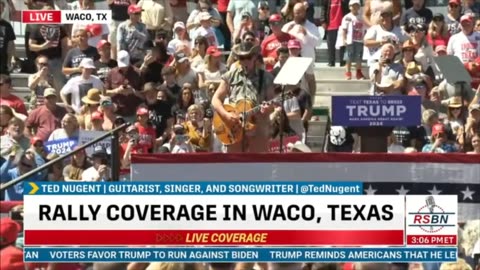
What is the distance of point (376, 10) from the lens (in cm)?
2202

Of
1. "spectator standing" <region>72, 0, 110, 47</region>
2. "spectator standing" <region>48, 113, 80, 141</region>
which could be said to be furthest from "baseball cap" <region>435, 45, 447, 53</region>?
"spectator standing" <region>48, 113, 80, 141</region>

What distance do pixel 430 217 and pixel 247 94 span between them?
3256mm

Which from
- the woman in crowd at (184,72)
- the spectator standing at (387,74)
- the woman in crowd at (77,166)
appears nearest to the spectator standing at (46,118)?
the woman in crowd at (184,72)

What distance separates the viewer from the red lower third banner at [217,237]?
523 inches

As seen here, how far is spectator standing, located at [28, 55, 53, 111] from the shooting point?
2111 centimetres

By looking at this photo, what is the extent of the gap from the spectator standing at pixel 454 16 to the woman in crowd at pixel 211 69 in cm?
332

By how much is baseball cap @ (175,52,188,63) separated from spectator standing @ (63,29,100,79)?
3.56 feet

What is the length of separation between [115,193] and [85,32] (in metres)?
8.67

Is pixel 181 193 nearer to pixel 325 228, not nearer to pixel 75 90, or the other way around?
pixel 325 228

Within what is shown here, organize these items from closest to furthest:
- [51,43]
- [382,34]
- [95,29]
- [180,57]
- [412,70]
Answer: [412,70], [180,57], [382,34], [51,43], [95,29]

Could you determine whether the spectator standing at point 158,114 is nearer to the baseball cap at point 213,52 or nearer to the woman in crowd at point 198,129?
the woman in crowd at point 198,129

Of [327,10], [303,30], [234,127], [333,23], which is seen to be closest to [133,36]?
[303,30]

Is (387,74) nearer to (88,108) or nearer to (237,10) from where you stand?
(237,10)

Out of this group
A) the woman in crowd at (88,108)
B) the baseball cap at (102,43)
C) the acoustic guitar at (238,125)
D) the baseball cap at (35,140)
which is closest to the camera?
the acoustic guitar at (238,125)
